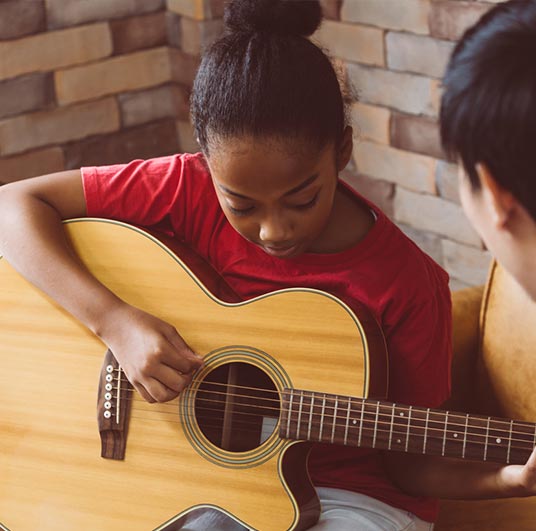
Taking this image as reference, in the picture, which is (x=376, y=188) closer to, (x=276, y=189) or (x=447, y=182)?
(x=447, y=182)

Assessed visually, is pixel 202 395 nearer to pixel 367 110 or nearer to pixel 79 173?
pixel 79 173

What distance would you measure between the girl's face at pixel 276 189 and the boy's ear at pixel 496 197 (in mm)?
361

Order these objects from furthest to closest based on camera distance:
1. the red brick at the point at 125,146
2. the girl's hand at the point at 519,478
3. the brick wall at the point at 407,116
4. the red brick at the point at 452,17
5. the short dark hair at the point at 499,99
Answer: the red brick at the point at 125,146, the brick wall at the point at 407,116, the red brick at the point at 452,17, the girl's hand at the point at 519,478, the short dark hair at the point at 499,99

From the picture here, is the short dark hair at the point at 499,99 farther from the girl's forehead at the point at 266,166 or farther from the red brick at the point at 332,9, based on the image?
the red brick at the point at 332,9

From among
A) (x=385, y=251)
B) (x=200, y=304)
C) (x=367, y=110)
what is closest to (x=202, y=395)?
(x=200, y=304)

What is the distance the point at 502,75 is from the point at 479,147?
0.06 m

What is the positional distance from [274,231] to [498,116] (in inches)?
17.8

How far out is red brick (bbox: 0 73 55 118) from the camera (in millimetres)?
A: 2105

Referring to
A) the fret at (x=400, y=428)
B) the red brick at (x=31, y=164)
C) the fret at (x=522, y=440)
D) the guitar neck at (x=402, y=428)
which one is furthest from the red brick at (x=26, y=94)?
the fret at (x=522, y=440)

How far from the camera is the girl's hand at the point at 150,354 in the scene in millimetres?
1211

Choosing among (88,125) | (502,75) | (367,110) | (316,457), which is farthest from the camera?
(88,125)

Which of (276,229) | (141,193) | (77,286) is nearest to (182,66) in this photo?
(141,193)

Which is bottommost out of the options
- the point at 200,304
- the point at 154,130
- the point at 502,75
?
the point at 154,130

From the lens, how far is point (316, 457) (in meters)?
1.29
